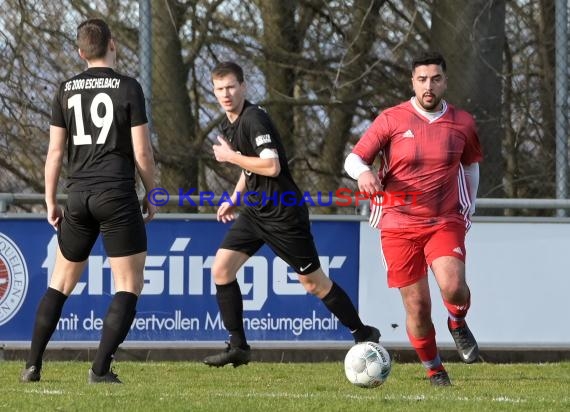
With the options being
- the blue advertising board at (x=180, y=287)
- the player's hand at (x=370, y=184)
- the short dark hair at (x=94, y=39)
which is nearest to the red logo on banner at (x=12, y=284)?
the blue advertising board at (x=180, y=287)

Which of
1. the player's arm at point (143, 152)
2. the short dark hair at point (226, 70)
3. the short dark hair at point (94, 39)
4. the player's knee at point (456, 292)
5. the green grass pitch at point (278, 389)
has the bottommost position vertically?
the green grass pitch at point (278, 389)

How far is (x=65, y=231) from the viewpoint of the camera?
7453 millimetres

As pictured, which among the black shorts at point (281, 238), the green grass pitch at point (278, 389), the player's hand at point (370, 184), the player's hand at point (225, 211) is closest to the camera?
the green grass pitch at point (278, 389)

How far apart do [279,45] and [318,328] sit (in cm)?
285

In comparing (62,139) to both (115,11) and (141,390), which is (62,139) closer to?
(141,390)

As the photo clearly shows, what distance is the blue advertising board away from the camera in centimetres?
967

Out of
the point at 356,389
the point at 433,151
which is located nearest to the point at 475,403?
the point at 356,389

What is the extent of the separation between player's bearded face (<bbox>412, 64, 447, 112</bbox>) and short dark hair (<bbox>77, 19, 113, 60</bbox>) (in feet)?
5.88

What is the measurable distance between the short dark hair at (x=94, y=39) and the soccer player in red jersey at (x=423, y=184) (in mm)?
1538

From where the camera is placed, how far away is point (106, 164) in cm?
727

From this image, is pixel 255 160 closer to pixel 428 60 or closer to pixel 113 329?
pixel 428 60

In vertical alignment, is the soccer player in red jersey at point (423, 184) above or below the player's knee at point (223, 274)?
above

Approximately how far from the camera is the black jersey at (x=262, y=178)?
8188mm

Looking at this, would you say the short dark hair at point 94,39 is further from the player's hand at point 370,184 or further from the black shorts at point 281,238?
the black shorts at point 281,238
